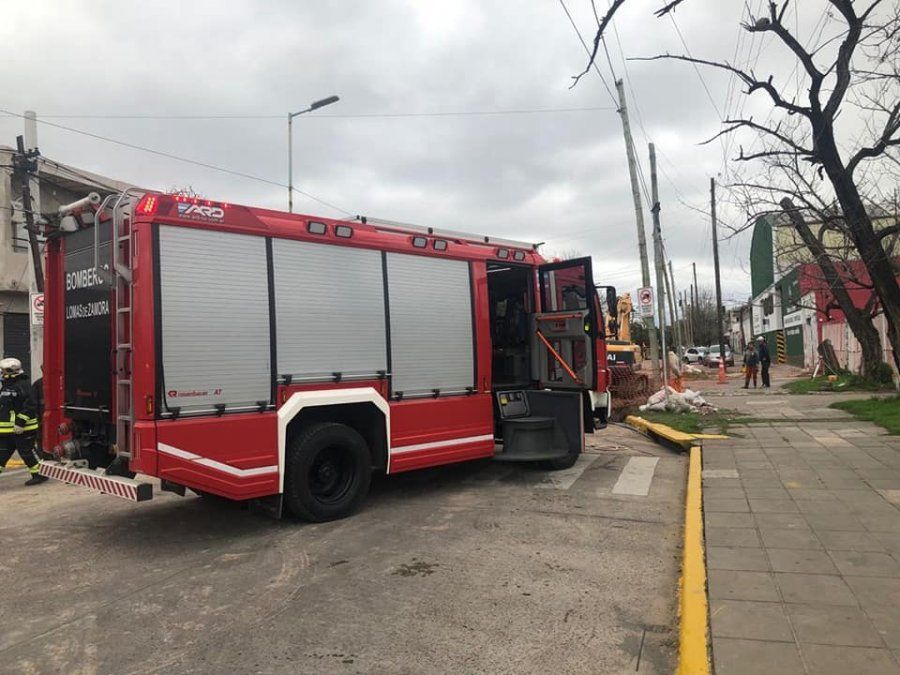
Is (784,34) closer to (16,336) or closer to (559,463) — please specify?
(559,463)

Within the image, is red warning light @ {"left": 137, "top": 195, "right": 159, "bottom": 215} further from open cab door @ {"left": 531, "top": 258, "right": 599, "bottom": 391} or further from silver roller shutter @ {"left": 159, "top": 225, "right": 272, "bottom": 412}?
open cab door @ {"left": 531, "top": 258, "right": 599, "bottom": 391}

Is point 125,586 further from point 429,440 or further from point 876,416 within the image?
point 876,416

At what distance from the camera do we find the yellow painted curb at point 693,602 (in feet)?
10.8

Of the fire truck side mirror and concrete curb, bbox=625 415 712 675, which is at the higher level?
the fire truck side mirror

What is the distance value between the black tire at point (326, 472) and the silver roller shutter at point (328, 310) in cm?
58

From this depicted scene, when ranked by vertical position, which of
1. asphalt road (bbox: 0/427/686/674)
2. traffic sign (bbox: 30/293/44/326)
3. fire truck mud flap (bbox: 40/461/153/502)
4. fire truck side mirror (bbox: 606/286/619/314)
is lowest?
asphalt road (bbox: 0/427/686/674)

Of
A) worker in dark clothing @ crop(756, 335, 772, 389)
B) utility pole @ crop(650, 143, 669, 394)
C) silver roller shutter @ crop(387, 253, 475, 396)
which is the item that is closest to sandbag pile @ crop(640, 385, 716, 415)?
utility pole @ crop(650, 143, 669, 394)

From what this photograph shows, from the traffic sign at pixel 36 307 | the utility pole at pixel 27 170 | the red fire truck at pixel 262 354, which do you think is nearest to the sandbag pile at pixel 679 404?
the red fire truck at pixel 262 354

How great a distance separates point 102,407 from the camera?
5.76m

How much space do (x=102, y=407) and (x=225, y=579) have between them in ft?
6.62

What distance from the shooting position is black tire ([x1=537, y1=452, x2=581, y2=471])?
8.59m

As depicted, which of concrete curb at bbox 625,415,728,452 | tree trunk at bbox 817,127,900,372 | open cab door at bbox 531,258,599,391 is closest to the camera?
open cab door at bbox 531,258,599,391

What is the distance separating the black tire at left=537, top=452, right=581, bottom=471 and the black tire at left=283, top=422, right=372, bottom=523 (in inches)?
114

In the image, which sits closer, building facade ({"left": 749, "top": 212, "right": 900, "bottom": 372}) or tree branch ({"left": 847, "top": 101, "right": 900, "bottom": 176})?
tree branch ({"left": 847, "top": 101, "right": 900, "bottom": 176})
